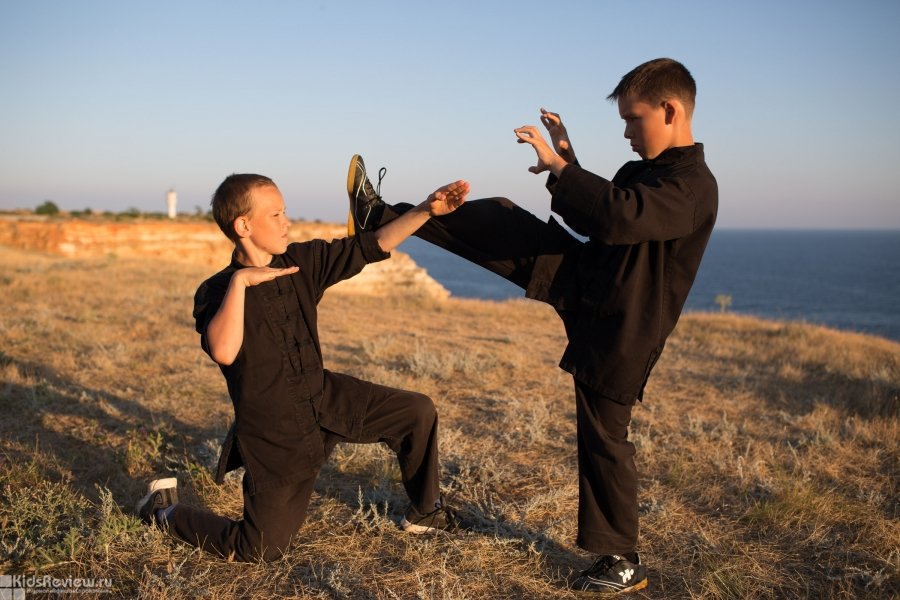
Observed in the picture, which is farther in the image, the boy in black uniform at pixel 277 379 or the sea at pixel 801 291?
the sea at pixel 801 291

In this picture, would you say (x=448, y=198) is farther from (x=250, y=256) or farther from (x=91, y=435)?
(x=91, y=435)

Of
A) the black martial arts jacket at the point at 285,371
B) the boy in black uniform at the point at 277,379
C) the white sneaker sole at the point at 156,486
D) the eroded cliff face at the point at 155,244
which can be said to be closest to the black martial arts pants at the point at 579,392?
the boy in black uniform at the point at 277,379

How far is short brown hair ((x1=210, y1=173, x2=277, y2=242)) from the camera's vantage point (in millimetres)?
2980

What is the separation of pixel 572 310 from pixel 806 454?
285cm

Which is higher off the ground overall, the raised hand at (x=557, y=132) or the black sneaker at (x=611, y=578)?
the raised hand at (x=557, y=132)

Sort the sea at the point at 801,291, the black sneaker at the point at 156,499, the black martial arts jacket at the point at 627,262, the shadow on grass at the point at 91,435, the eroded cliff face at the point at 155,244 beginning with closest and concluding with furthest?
the black martial arts jacket at the point at 627,262 → the black sneaker at the point at 156,499 → the shadow on grass at the point at 91,435 → the eroded cliff face at the point at 155,244 → the sea at the point at 801,291

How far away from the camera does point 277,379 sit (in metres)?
3.10

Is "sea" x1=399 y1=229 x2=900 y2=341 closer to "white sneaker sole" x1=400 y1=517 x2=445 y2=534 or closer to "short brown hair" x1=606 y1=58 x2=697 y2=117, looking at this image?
"white sneaker sole" x1=400 y1=517 x2=445 y2=534

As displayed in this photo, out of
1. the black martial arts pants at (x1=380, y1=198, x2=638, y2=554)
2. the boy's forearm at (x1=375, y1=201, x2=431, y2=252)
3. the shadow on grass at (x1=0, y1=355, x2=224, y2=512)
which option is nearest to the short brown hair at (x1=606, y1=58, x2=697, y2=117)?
the black martial arts pants at (x1=380, y1=198, x2=638, y2=554)

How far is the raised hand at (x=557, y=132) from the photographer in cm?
307

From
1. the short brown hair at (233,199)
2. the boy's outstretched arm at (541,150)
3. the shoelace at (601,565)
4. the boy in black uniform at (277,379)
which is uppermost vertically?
the boy's outstretched arm at (541,150)

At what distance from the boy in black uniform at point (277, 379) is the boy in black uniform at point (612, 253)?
0.26m

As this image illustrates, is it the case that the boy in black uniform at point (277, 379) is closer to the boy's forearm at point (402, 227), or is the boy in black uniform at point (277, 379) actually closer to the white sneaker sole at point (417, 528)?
the boy's forearm at point (402, 227)

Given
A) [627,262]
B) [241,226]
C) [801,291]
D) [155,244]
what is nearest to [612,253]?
[627,262]
